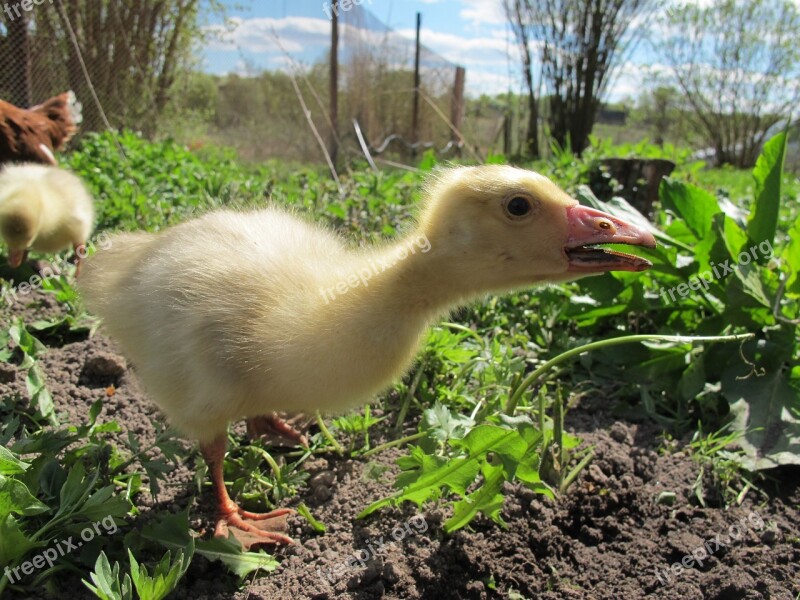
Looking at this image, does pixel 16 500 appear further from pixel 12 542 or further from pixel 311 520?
pixel 311 520

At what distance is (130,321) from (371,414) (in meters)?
1.02

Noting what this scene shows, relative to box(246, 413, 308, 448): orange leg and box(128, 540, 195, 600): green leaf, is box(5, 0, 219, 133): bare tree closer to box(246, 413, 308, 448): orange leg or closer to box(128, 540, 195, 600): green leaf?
box(246, 413, 308, 448): orange leg

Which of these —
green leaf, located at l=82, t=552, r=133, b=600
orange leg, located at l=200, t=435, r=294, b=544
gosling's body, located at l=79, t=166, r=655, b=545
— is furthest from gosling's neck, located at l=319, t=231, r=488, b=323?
green leaf, located at l=82, t=552, r=133, b=600

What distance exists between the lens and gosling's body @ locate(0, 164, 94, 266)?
3.37 meters

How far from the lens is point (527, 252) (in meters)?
1.80

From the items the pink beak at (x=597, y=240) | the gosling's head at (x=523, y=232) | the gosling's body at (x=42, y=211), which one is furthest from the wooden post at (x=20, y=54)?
the pink beak at (x=597, y=240)

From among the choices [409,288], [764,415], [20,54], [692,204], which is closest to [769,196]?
[692,204]

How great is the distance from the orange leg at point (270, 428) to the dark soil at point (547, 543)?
16 centimetres

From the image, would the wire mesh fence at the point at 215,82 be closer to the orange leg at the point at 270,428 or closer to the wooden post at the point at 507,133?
the wooden post at the point at 507,133

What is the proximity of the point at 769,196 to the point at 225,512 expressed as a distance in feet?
8.32

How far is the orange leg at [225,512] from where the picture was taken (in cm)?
195

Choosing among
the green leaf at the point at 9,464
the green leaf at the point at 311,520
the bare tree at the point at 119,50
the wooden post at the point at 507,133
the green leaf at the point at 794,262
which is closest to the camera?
the green leaf at the point at 9,464

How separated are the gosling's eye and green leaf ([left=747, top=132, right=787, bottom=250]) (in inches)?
60.6

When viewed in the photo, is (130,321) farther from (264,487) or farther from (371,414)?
(371,414)
